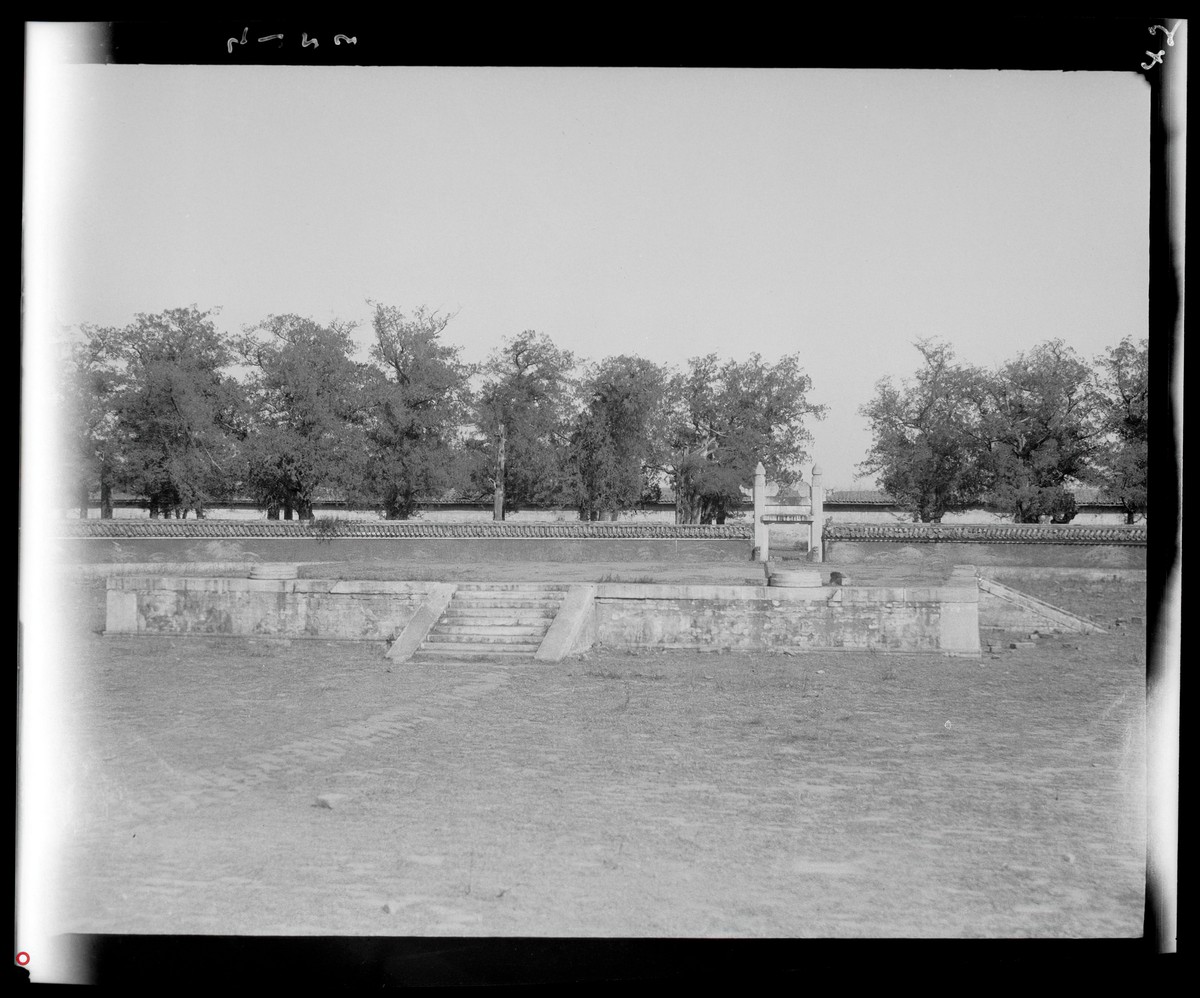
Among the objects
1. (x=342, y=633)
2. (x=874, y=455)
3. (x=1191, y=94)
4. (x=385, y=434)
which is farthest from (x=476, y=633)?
(x=1191, y=94)

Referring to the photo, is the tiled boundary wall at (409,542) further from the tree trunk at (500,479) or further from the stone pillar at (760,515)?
the tree trunk at (500,479)

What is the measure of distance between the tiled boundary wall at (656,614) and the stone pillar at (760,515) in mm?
666

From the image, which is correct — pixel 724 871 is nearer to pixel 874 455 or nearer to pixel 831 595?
pixel 874 455

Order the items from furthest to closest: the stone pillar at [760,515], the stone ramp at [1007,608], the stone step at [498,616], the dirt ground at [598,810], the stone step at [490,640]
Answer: the stone ramp at [1007,608] < the stone step at [498,616] < the stone step at [490,640] < the stone pillar at [760,515] < the dirt ground at [598,810]

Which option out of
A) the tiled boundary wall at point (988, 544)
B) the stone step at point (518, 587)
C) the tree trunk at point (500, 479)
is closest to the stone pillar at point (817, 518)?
the tiled boundary wall at point (988, 544)

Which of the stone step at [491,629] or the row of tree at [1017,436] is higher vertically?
the row of tree at [1017,436]

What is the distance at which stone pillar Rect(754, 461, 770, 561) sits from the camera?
6.19 meters

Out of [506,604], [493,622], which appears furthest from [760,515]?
[493,622]

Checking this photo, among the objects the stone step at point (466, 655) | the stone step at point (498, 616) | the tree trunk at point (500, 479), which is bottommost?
the stone step at point (466, 655)

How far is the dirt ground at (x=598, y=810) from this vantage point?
318cm

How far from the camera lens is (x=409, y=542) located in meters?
7.29

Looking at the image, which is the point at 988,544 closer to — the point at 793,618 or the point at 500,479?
the point at 793,618

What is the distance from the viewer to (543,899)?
3.21 metres

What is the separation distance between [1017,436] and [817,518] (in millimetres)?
2156
